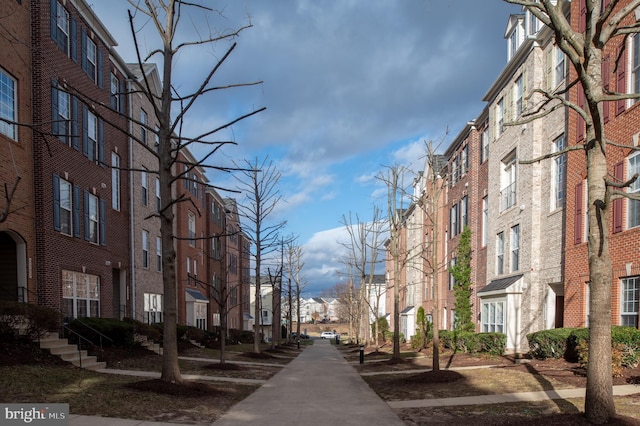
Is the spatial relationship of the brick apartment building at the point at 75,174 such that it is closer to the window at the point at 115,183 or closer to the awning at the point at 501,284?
the window at the point at 115,183

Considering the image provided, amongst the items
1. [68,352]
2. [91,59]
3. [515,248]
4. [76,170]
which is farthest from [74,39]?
[515,248]

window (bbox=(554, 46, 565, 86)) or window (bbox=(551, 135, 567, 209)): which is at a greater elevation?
window (bbox=(554, 46, 565, 86))

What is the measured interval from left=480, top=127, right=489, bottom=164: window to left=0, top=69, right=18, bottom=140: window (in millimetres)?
21750

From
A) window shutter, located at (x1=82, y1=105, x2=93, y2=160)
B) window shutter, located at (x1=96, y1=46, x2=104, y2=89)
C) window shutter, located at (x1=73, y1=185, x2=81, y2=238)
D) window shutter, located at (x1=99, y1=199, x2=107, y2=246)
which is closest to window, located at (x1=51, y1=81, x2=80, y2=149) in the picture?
window shutter, located at (x1=82, y1=105, x2=93, y2=160)

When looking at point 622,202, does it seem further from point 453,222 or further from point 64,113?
point 453,222

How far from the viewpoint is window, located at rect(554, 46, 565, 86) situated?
19.4 m

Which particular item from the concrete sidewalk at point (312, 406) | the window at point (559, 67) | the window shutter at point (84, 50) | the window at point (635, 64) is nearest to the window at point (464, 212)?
the window at point (559, 67)

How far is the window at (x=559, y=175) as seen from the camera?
1939 cm

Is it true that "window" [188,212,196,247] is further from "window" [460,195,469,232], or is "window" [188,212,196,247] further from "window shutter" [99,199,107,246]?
"window" [460,195,469,232]

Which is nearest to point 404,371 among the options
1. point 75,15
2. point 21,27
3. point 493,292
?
point 493,292

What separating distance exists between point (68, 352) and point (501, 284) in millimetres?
17382

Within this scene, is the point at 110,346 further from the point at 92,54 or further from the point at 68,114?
the point at 92,54

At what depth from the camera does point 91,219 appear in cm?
2088

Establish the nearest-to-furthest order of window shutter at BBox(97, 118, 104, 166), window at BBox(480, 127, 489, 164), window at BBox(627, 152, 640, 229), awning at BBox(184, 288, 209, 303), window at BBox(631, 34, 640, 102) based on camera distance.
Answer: window at BBox(627, 152, 640, 229)
window at BBox(631, 34, 640, 102)
window shutter at BBox(97, 118, 104, 166)
window at BBox(480, 127, 489, 164)
awning at BBox(184, 288, 209, 303)
